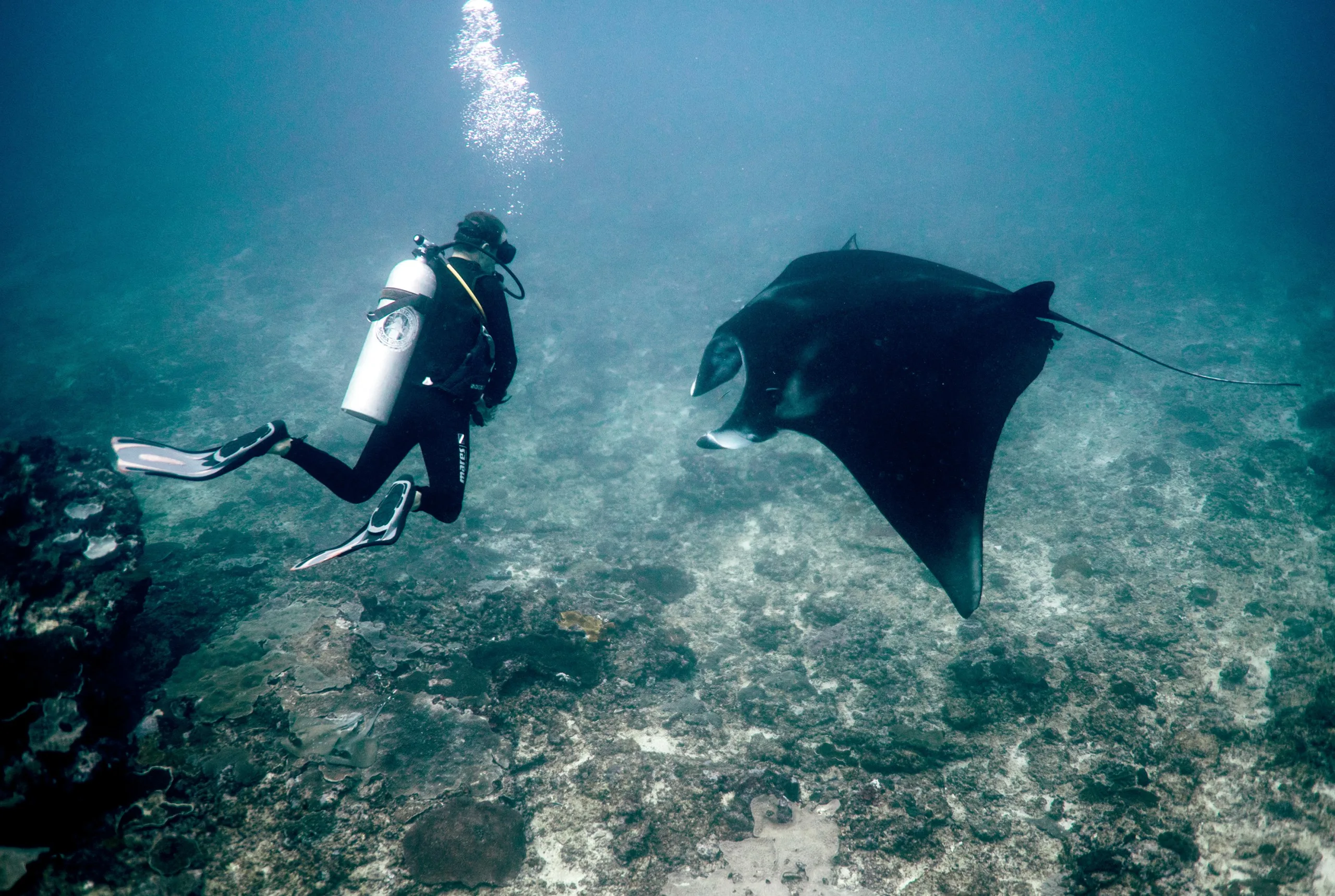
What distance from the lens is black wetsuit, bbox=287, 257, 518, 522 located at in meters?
3.96

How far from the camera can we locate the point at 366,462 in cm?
402

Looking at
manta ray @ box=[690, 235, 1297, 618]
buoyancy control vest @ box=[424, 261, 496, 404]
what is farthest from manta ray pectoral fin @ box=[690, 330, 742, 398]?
buoyancy control vest @ box=[424, 261, 496, 404]

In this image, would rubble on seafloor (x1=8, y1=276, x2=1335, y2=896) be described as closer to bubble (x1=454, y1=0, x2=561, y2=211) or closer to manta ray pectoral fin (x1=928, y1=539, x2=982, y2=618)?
manta ray pectoral fin (x1=928, y1=539, x2=982, y2=618)

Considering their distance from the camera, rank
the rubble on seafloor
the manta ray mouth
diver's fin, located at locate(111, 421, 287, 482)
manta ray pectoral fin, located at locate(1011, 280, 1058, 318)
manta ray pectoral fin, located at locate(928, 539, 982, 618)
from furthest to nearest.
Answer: the rubble on seafloor
diver's fin, located at locate(111, 421, 287, 482)
manta ray pectoral fin, located at locate(1011, 280, 1058, 318)
the manta ray mouth
manta ray pectoral fin, located at locate(928, 539, 982, 618)

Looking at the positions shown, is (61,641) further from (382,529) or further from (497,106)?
(497,106)

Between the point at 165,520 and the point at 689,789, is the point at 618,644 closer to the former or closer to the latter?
the point at 689,789

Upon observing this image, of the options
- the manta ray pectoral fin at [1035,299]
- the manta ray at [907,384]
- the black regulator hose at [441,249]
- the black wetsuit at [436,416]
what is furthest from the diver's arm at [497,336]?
the manta ray pectoral fin at [1035,299]

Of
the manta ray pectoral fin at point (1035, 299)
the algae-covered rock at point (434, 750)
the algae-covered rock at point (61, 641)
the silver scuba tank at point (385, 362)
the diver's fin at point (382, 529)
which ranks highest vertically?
the manta ray pectoral fin at point (1035, 299)

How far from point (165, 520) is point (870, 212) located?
1495 inches

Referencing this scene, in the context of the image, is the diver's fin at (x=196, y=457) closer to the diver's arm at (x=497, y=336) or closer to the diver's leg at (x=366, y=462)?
the diver's leg at (x=366, y=462)

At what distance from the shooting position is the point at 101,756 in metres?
3.31

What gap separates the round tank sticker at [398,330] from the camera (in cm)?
389

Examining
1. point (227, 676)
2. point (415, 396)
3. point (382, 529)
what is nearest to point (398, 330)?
point (415, 396)

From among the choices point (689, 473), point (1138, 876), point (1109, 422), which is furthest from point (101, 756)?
point (1109, 422)
